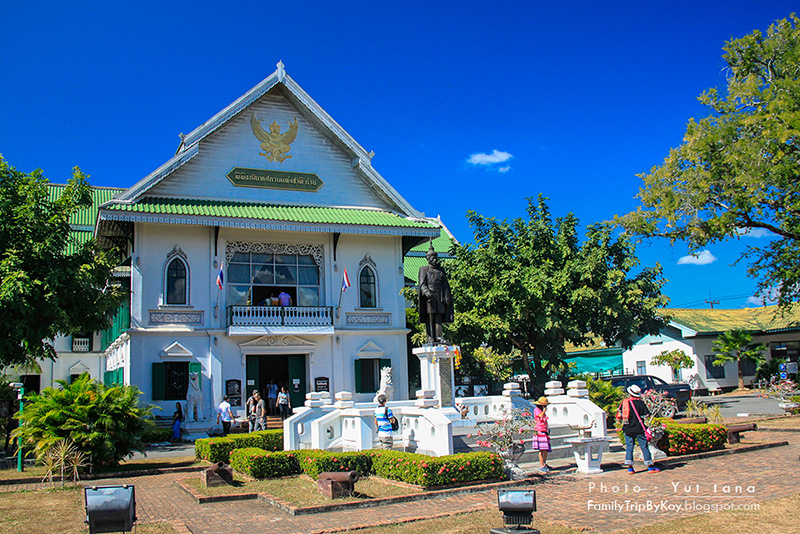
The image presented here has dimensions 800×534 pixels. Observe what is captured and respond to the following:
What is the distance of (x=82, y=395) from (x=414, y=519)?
9.18 metres

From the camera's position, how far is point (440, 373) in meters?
16.2

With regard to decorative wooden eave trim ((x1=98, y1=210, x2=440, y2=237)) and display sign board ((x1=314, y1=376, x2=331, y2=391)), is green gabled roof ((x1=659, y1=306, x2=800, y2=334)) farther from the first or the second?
display sign board ((x1=314, y1=376, x2=331, y2=391))

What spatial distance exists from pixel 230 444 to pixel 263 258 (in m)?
11.7

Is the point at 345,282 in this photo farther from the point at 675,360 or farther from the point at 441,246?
the point at 675,360

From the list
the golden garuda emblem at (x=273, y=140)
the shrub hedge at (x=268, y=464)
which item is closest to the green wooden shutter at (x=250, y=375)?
the golden garuda emblem at (x=273, y=140)

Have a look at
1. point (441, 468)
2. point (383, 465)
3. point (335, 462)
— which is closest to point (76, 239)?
point (335, 462)

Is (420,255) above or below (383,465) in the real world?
above

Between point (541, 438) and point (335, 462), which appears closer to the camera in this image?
point (335, 462)

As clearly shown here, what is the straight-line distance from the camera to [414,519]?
32.2ft

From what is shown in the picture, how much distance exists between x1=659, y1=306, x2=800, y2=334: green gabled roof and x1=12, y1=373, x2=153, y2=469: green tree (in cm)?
3111

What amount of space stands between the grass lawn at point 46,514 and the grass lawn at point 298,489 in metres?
2.15

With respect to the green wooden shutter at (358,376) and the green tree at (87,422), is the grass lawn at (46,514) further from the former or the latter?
the green wooden shutter at (358,376)

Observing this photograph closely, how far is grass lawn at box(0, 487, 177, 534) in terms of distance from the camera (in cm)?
964

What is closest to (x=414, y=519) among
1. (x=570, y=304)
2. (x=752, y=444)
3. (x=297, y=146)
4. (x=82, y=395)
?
(x=82, y=395)
